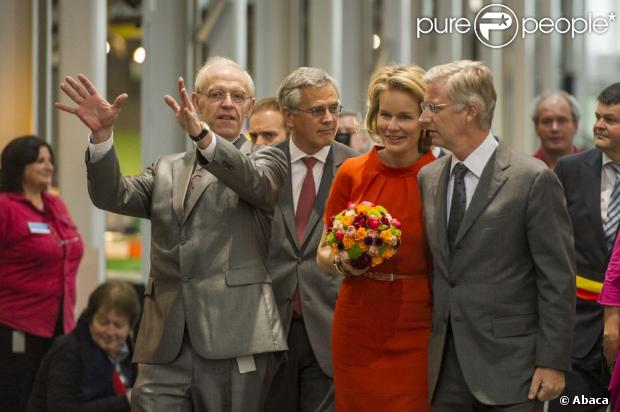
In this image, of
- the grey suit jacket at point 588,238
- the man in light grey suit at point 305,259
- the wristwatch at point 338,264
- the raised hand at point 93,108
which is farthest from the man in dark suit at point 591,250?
the raised hand at point 93,108

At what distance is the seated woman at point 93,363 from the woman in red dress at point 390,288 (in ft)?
6.27

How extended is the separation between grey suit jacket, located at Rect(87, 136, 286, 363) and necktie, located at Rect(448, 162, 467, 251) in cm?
70

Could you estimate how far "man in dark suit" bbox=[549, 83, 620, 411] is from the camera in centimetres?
568

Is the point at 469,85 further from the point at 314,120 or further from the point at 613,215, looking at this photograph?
the point at 613,215

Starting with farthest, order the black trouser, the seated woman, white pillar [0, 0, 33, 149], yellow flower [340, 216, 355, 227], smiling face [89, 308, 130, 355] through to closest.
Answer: white pillar [0, 0, 33, 149]
the black trouser
smiling face [89, 308, 130, 355]
the seated woman
yellow flower [340, 216, 355, 227]

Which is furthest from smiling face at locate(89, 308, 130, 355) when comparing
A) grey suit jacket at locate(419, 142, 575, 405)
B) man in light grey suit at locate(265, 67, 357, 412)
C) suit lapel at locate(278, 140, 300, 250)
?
grey suit jacket at locate(419, 142, 575, 405)

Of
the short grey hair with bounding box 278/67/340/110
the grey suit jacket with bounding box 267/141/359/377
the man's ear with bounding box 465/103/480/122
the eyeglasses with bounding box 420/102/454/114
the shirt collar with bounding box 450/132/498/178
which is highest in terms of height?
the short grey hair with bounding box 278/67/340/110

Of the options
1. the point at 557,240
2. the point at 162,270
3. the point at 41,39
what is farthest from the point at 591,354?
the point at 41,39

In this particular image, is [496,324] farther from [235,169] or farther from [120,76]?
[120,76]

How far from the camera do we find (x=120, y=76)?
8.52 metres

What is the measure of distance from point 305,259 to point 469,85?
122 centimetres

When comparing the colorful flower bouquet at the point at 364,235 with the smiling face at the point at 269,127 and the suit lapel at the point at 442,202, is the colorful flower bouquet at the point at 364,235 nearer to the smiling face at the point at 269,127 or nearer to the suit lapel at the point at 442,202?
the suit lapel at the point at 442,202

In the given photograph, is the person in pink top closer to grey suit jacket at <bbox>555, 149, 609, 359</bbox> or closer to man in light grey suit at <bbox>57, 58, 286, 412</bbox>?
man in light grey suit at <bbox>57, 58, 286, 412</bbox>

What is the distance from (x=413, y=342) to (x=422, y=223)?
0.43 m
